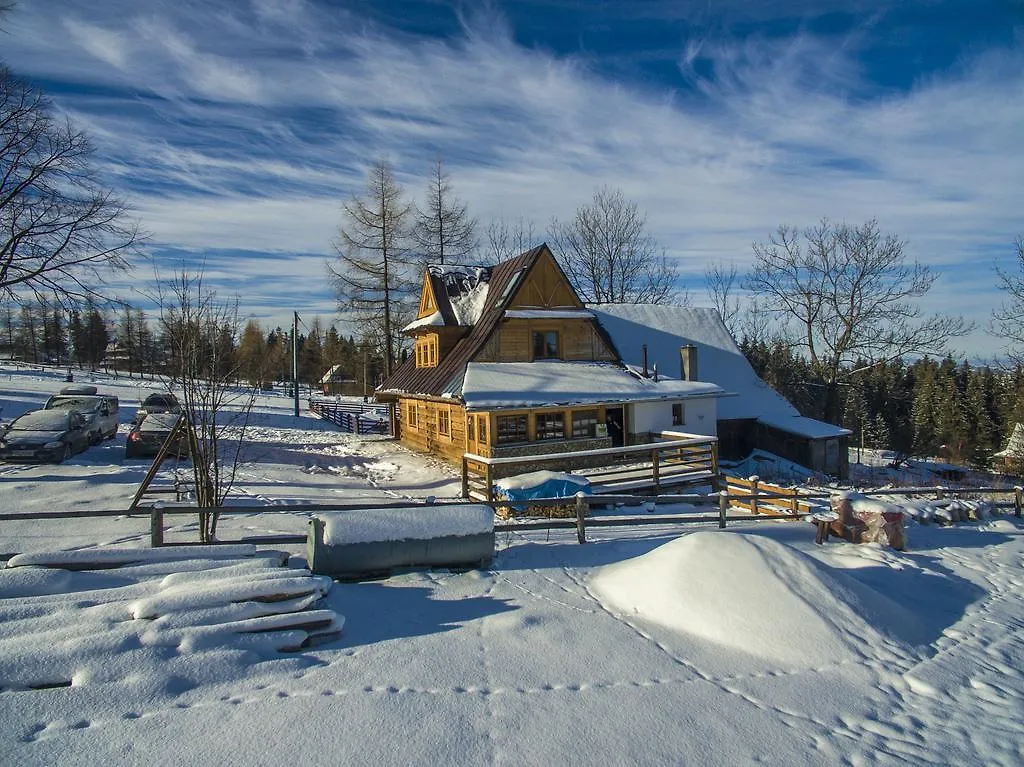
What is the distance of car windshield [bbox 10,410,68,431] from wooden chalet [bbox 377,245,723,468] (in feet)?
36.2

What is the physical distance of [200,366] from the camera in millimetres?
10422

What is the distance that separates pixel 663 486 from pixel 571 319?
7675 mm

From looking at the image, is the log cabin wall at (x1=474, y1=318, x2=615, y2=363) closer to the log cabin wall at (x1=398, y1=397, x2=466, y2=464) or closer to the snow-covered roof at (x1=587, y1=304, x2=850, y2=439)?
the log cabin wall at (x1=398, y1=397, x2=466, y2=464)

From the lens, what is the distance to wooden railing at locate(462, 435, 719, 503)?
17.0m

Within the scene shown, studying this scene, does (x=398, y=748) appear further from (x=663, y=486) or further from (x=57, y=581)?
(x=663, y=486)

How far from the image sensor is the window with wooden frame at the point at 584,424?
2038cm

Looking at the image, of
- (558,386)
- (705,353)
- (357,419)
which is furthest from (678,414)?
(357,419)

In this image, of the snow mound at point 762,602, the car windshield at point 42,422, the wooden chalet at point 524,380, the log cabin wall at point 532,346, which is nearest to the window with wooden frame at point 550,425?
the wooden chalet at point 524,380

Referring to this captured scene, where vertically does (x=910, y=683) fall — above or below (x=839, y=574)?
below

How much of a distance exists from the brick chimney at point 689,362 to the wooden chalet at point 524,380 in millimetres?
1625

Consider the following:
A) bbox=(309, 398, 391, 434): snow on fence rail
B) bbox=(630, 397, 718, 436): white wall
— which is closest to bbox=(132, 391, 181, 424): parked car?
bbox=(309, 398, 391, 434): snow on fence rail

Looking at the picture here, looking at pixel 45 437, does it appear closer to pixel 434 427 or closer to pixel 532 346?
pixel 434 427

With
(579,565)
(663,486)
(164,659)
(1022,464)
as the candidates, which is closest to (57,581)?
(164,659)

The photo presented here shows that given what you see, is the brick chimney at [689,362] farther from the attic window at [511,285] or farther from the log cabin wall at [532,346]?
the attic window at [511,285]
